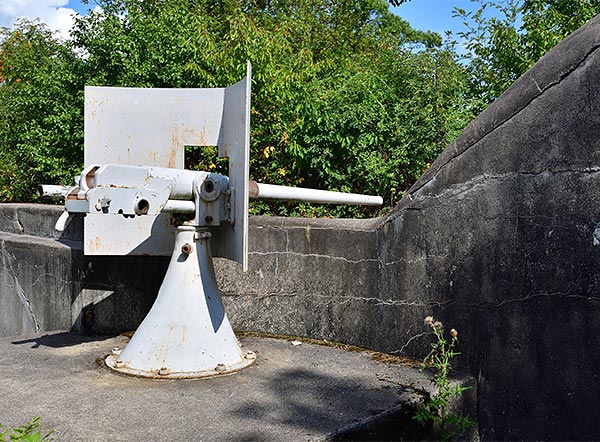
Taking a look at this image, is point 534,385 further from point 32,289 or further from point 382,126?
point 32,289

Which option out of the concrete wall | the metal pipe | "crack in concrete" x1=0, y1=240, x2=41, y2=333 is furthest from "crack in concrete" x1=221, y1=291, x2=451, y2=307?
"crack in concrete" x1=0, y1=240, x2=41, y2=333

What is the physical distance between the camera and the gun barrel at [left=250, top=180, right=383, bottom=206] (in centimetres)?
381

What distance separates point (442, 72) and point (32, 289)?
3906 millimetres

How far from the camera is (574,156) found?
9.66 ft

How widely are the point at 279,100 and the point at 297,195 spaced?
258cm

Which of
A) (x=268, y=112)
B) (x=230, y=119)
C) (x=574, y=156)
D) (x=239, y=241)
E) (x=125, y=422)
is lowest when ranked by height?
(x=125, y=422)

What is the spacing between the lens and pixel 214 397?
122 inches

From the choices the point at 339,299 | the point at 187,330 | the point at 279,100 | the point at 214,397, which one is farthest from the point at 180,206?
the point at 279,100

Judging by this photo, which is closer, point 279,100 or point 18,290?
point 18,290

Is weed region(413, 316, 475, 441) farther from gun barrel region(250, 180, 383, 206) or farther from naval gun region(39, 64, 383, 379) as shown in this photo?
gun barrel region(250, 180, 383, 206)

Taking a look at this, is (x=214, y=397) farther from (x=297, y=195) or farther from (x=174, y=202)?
(x=297, y=195)

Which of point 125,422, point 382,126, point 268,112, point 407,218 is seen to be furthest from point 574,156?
point 268,112

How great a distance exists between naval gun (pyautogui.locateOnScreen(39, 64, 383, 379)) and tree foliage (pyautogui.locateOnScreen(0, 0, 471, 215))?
127cm

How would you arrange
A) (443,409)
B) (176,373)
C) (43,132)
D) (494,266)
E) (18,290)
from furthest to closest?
(43,132) → (18,290) → (176,373) → (494,266) → (443,409)
